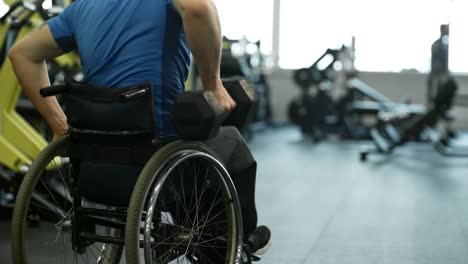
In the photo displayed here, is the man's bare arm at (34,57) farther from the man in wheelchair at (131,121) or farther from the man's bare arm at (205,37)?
the man's bare arm at (205,37)

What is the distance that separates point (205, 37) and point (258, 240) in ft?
2.62

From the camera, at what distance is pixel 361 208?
3.90 metres

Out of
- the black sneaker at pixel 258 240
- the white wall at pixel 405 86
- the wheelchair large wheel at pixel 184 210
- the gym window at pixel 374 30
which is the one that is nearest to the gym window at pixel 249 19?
the gym window at pixel 374 30

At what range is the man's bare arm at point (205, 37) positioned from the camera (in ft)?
5.53

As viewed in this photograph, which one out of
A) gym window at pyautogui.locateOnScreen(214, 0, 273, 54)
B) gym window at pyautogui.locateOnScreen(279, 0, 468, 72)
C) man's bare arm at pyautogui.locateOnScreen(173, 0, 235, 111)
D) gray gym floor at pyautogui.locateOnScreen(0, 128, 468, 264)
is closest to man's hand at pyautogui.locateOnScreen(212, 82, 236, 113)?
man's bare arm at pyautogui.locateOnScreen(173, 0, 235, 111)

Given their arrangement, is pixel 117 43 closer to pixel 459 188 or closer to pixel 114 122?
pixel 114 122

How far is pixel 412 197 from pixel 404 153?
2.52 meters

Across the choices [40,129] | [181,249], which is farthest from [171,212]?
[40,129]

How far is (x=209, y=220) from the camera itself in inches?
79.2

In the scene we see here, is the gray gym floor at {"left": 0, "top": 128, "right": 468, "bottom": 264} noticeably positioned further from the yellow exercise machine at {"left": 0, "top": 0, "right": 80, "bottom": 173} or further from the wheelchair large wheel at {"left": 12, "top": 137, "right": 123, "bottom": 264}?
the yellow exercise machine at {"left": 0, "top": 0, "right": 80, "bottom": 173}

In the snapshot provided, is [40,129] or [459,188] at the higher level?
[40,129]

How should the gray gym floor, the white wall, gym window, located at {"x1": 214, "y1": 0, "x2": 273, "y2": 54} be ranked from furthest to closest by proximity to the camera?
the white wall, gym window, located at {"x1": 214, "y1": 0, "x2": 273, "y2": 54}, the gray gym floor

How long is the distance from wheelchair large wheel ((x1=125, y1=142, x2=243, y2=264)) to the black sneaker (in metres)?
0.16

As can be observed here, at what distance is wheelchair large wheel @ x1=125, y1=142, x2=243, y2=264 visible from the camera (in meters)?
1.64
